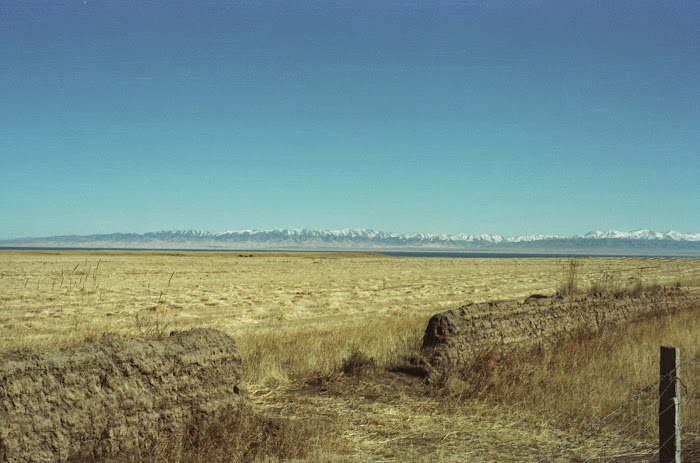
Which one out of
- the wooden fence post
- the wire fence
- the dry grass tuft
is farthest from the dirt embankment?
the wooden fence post

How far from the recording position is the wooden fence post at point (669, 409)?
15.8 ft

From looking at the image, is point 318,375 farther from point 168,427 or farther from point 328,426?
point 168,427

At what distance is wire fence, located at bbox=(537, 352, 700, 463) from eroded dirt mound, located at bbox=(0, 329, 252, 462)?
344 centimetres

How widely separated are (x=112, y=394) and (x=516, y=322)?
705cm

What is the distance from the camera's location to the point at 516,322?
9.98 m

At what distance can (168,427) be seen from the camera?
558 centimetres

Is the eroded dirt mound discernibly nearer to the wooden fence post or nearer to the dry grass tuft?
the dry grass tuft

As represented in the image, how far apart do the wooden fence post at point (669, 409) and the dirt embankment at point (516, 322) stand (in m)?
3.73

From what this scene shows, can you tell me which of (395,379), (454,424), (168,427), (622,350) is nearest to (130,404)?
(168,427)

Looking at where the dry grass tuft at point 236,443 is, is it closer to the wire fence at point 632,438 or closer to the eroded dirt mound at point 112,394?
the eroded dirt mound at point 112,394

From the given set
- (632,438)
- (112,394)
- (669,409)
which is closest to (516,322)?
(632,438)

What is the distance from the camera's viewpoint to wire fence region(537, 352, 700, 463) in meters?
5.75

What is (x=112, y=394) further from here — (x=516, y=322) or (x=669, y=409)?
(x=516, y=322)

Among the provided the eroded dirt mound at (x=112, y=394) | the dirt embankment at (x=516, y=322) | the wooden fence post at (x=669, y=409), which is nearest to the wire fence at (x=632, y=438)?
the wooden fence post at (x=669, y=409)
